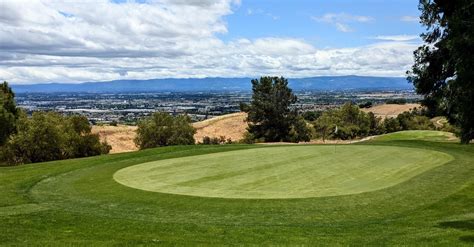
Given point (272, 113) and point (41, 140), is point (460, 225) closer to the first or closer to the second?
point (41, 140)

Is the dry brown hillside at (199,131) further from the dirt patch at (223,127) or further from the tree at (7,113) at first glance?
the tree at (7,113)

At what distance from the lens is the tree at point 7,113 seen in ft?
149

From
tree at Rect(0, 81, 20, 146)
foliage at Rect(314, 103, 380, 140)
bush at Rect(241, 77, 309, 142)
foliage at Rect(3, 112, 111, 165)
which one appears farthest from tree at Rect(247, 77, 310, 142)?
tree at Rect(0, 81, 20, 146)

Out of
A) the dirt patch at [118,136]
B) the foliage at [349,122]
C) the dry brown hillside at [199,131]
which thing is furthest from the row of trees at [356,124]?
the dirt patch at [118,136]

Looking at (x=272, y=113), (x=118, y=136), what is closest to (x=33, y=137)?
(x=272, y=113)

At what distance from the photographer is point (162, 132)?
69.6m

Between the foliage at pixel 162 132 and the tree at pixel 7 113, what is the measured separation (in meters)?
21.0

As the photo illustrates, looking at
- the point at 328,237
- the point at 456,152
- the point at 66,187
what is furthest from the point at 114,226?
the point at 456,152

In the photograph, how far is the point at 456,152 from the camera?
31953mm

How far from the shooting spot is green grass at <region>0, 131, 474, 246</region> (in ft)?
42.2

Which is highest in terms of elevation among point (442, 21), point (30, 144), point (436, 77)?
point (442, 21)

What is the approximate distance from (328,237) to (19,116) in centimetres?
4655

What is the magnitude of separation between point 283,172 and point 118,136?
80.0 metres

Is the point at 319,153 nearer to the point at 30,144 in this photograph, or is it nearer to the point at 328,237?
the point at 328,237
